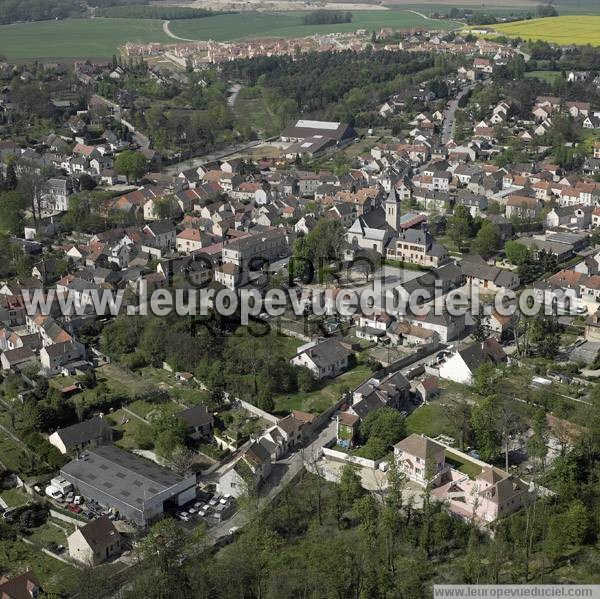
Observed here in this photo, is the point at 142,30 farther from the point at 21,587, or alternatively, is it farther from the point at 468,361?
the point at 21,587

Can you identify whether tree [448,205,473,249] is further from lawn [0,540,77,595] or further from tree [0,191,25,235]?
lawn [0,540,77,595]

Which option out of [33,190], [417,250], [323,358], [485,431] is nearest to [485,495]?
[485,431]

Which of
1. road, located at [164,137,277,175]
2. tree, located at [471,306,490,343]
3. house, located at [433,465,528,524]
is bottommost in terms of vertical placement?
house, located at [433,465,528,524]

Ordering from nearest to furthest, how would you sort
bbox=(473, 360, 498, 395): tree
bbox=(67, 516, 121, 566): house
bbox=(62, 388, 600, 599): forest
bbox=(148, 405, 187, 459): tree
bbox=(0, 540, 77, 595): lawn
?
bbox=(62, 388, 600, 599): forest → bbox=(0, 540, 77, 595): lawn → bbox=(67, 516, 121, 566): house → bbox=(148, 405, 187, 459): tree → bbox=(473, 360, 498, 395): tree

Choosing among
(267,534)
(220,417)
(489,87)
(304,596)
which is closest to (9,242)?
(220,417)

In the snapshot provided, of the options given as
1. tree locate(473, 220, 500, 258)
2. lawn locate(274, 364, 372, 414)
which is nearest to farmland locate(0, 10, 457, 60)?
tree locate(473, 220, 500, 258)
